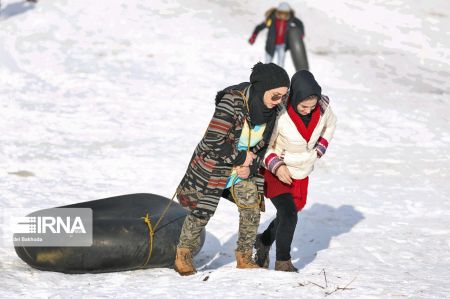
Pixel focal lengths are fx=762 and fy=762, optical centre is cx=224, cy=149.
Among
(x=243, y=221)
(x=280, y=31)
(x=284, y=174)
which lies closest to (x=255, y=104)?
(x=284, y=174)

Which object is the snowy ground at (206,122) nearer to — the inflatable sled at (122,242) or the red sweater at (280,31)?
the inflatable sled at (122,242)

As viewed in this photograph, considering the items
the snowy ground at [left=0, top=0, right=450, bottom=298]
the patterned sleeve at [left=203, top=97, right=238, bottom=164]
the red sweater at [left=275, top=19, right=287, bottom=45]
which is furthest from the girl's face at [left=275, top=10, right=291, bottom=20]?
the patterned sleeve at [left=203, top=97, right=238, bottom=164]

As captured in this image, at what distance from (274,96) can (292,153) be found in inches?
26.8

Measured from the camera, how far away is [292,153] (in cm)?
556

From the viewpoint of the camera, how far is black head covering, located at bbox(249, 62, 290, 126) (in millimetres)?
4996

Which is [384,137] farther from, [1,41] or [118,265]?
[1,41]

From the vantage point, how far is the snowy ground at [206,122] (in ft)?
18.3

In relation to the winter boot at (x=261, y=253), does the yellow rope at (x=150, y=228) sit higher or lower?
higher

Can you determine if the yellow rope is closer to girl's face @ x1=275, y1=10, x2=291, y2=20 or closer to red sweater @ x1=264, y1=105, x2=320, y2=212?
red sweater @ x1=264, y1=105, x2=320, y2=212

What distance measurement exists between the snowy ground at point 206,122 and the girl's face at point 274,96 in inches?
46.1

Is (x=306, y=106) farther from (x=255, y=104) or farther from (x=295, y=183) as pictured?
(x=295, y=183)

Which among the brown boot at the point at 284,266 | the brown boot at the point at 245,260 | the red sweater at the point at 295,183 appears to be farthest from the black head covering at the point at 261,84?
the brown boot at the point at 284,266

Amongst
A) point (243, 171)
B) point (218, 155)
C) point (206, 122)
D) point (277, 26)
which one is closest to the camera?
point (218, 155)

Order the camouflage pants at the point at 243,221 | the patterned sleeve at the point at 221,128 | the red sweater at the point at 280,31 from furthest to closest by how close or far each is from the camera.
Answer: the red sweater at the point at 280,31
the camouflage pants at the point at 243,221
the patterned sleeve at the point at 221,128
